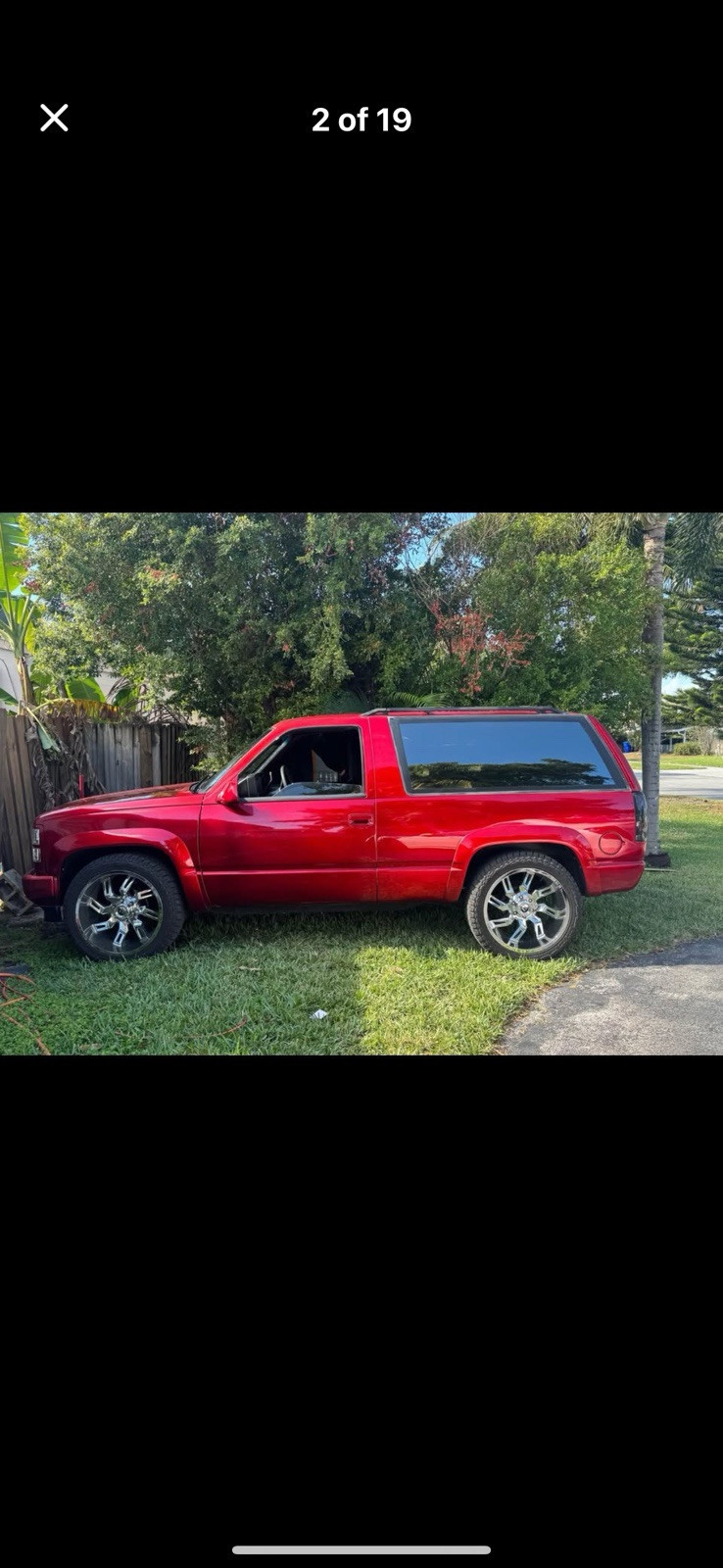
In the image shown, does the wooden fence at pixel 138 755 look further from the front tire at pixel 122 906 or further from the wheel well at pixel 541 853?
the wheel well at pixel 541 853

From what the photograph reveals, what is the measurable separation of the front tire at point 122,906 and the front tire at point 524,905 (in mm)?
1626

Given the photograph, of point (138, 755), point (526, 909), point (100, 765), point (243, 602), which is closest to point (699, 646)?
point (243, 602)

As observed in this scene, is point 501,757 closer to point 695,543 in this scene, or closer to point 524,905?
point 524,905

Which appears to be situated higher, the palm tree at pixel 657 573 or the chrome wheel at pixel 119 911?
the palm tree at pixel 657 573

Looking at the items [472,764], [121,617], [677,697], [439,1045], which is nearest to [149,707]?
[121,617]

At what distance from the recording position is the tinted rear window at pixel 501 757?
4152mm

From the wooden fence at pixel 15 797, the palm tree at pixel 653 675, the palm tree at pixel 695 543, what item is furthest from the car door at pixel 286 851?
the palm tree at pixel 695 543

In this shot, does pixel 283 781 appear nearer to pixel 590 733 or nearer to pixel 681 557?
pixel 590 733

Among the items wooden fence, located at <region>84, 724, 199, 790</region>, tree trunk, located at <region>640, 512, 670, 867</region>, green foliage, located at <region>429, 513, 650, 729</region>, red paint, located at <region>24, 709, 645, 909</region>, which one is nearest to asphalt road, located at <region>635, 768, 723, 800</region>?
tree trunk, located at <region>640, 512, 670, 867</region>

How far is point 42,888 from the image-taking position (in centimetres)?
402

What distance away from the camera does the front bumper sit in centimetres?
401

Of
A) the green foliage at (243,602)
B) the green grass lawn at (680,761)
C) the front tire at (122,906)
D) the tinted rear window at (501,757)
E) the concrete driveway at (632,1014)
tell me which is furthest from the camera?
the green grass lawn at (680,761)

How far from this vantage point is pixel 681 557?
7242mm

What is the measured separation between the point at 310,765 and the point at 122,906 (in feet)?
4.23
